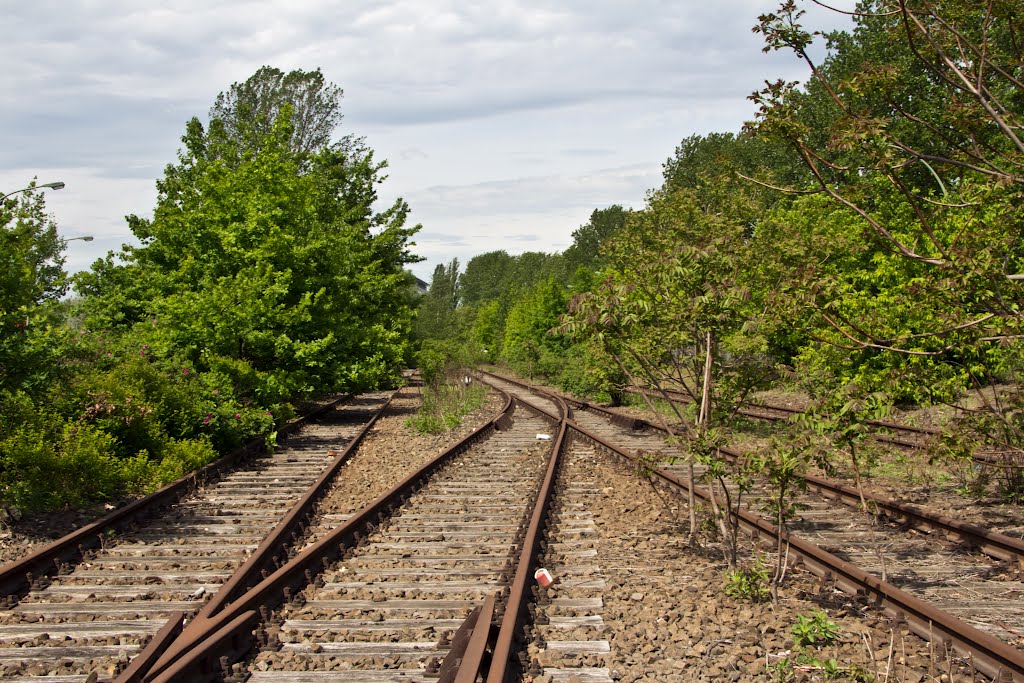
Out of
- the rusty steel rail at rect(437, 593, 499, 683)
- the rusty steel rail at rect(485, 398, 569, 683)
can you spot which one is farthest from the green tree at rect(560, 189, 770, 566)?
the rusty steel rail at rect(437, 593, 499, 683)

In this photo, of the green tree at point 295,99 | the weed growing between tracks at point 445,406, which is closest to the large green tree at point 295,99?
the green tree at point 295,99

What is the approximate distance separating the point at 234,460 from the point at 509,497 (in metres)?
4.98

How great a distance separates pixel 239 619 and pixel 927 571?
18.8ft

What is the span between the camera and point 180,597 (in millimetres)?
6633

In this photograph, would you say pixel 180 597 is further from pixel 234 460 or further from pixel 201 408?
pixel 201 408

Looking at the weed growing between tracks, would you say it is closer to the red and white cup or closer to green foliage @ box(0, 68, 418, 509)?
green foliage @ box(0, 68, 418, 509)

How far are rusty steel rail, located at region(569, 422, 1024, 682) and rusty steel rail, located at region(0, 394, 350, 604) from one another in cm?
620

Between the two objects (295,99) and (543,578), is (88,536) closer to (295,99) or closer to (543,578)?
(543,578)

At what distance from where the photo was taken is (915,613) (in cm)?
588

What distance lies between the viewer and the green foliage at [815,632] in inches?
224

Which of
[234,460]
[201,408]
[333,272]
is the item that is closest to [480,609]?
[234,460]

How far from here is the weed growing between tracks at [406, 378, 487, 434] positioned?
768 inches

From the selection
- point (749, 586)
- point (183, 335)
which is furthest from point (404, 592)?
point (183, 335)

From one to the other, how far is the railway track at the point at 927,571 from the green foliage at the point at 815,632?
0.58 meters
